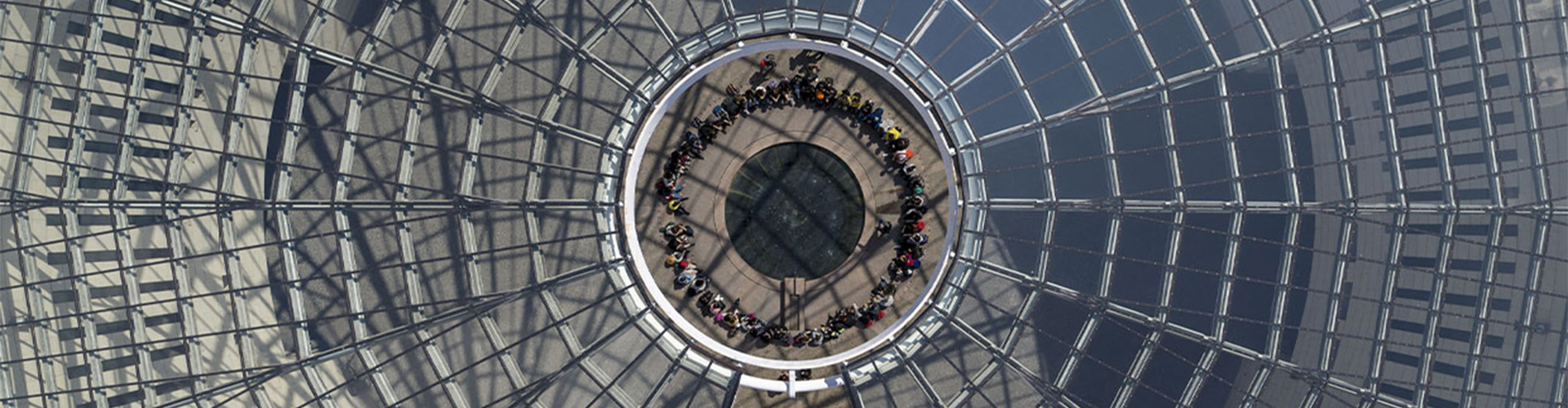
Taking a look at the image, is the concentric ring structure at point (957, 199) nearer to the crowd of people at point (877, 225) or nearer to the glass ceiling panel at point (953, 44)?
the glass ceiling panel at point (953, 44)

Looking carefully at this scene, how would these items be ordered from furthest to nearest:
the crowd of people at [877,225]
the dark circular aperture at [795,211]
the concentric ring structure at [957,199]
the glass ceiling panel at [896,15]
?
the dark circular aperture at [795,211]
the crowd of people at [877,225]
the glass ceiling panel at [896,15]
the concentric ring structure at [957,199]

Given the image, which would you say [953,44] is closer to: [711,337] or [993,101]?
[993,101]

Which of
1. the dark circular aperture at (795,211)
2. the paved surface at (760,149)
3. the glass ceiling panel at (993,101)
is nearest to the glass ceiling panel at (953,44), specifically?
the glass ceiling panel at (993,101)

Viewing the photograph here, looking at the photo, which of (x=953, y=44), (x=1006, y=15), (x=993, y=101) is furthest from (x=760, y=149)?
(x=1006, y=15)

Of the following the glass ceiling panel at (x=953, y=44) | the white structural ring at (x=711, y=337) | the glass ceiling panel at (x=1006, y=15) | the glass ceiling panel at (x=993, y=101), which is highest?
the glass ceiling panel at (x=1006, y=15)

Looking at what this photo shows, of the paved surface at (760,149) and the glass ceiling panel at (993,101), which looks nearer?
the glass ceiling panel at (993,101)

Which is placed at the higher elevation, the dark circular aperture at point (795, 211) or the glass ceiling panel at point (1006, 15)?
the glass ceiling panel at point (1006, 15)
